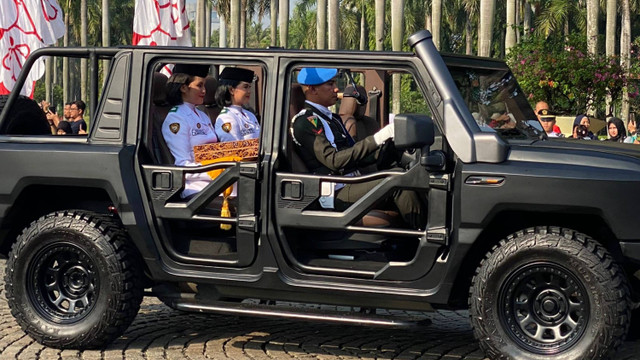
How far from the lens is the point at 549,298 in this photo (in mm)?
5938

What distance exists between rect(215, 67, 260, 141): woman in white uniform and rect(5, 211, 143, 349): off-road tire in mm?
932

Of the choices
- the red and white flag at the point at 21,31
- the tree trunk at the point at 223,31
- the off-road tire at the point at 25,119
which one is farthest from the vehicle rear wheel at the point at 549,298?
the tree trunk at the point at 223,31

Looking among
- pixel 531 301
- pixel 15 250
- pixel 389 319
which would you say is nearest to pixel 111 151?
pixel 15 250

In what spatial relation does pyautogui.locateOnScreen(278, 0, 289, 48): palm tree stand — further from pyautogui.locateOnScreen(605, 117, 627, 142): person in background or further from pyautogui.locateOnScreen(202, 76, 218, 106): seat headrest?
pyautogui.locateOnScreen(202, 76, 218, 106): seat headrest

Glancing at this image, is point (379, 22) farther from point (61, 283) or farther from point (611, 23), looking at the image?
point (61, 283)

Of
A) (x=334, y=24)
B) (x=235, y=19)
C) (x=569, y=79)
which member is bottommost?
(x=569, y=79)

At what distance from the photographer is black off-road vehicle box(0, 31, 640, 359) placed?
19.1 feet

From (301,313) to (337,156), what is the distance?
916 millimetres

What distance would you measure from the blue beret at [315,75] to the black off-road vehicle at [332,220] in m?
0.16

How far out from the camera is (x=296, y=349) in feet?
22.7

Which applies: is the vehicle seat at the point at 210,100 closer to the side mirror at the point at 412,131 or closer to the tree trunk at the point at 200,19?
the side mirror at the point at 412,131

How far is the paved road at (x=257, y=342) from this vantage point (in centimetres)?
677

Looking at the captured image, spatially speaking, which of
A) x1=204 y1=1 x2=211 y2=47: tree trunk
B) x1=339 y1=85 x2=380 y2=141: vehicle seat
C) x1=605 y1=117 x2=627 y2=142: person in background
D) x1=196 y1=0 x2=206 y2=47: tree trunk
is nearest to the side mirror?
x1=339 y1=85 x2=380 y2=141: vehicle seat

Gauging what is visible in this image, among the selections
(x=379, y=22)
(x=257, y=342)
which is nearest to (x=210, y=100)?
(x=257, y=342)
